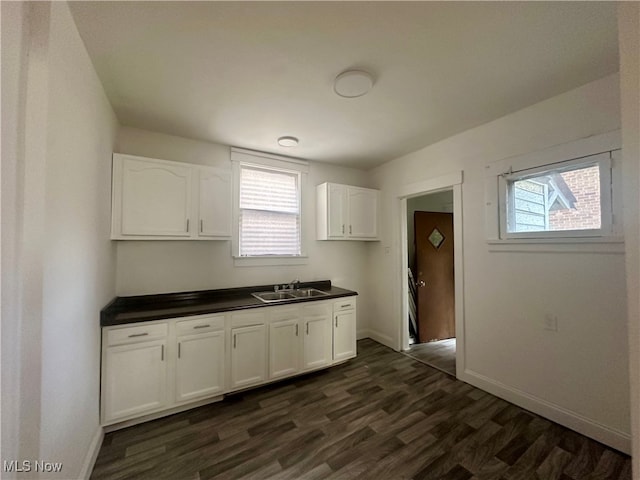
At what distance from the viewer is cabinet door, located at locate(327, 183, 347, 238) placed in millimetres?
3385

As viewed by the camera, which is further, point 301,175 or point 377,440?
point 301,175

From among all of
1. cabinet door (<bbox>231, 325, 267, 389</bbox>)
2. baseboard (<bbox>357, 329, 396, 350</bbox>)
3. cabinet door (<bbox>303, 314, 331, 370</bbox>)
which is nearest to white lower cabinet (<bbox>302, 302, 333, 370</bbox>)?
cabinet door (<bbox>303, 314, 331, 370</bbox>)

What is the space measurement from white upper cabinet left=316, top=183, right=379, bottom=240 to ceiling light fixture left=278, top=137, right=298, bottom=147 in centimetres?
71

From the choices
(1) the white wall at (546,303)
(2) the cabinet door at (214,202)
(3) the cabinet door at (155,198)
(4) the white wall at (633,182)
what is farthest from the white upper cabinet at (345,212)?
(4) the white wall at (633,182)

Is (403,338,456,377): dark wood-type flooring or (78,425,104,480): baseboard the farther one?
(403,338,456,377): dark wood-type flooring

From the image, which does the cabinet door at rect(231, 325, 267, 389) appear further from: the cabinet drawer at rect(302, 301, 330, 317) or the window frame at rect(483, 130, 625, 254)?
the window frame at rect(483, 130, 625, 254)

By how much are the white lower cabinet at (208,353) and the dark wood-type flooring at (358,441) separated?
188 mm

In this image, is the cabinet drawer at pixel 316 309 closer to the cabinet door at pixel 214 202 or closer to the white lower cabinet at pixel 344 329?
the white lower cabinet at pixel 344 329

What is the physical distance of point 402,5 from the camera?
126cm

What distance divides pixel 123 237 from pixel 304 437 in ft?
7.13

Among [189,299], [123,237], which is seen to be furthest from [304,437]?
[123,237]

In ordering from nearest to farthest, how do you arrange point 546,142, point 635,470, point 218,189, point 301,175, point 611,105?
point 635,470, point 611,105, point 546,142, point 218,189, point 301,175

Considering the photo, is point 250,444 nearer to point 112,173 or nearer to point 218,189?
point 218,189

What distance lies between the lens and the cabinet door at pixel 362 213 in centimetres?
356
